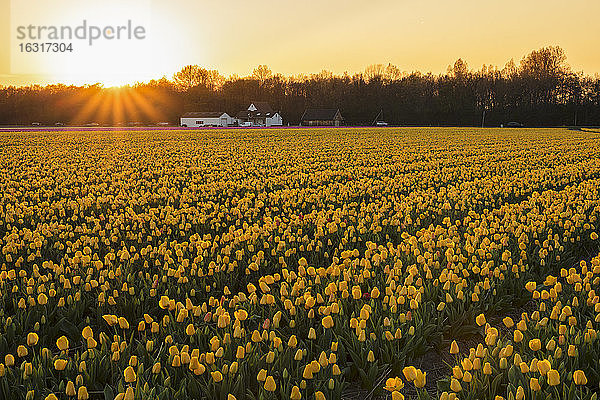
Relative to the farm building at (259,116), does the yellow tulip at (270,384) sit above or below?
below

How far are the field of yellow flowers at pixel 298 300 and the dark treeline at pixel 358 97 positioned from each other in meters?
81.8

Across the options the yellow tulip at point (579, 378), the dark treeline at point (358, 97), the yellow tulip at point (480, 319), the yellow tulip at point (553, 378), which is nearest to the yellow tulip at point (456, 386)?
the yellow tulip at point (553, 378)

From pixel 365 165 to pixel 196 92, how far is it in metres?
85.6

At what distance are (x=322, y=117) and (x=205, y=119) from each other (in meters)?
21.4

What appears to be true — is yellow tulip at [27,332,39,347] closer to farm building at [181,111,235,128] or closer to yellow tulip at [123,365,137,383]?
yellow tulip at [123,365,137,383]

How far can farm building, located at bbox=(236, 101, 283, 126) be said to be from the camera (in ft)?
305

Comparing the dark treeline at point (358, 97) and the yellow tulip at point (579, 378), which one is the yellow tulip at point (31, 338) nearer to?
the yellow tulip at point (579, 378)

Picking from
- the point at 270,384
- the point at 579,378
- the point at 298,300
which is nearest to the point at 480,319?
the point at 579,378

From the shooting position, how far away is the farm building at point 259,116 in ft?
305

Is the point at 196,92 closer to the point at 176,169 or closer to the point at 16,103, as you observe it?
the point at 16,103

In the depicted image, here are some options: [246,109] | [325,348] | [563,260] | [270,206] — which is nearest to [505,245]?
[563,260]

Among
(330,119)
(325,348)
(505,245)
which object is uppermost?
(330,119)

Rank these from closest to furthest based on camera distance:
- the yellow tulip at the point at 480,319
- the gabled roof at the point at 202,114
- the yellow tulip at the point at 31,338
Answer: the yellow tulip at the point at 31,338 → the yellow tulip at the point at 480,319 → the gabled roof at the point at 202,114

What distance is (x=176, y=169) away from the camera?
45.3 feet
